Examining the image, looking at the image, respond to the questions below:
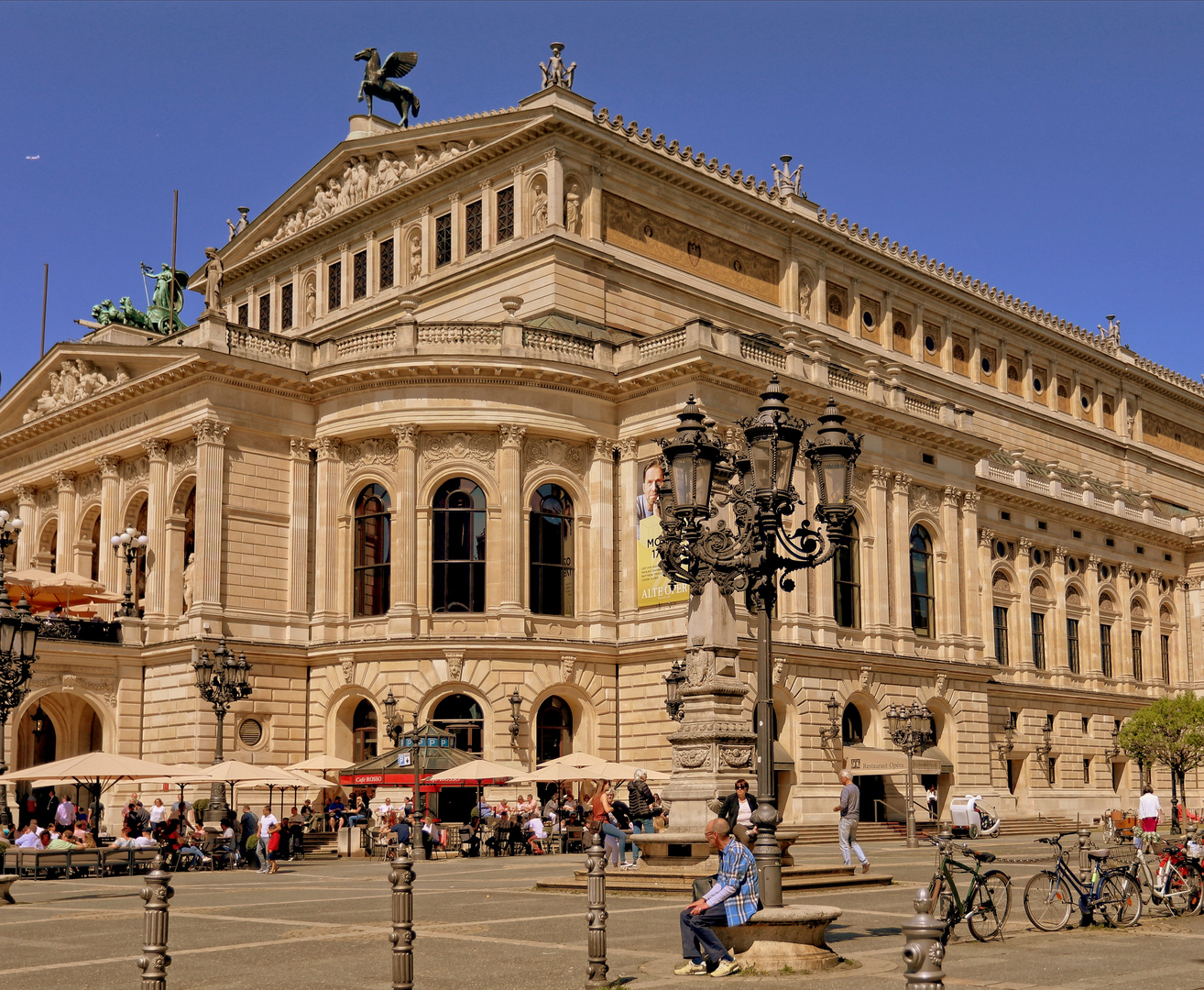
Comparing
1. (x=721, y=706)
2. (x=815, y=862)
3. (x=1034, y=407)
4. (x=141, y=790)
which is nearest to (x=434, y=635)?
(x=141, y=790)

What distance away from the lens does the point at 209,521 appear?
146ft

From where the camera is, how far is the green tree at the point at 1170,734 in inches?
2432

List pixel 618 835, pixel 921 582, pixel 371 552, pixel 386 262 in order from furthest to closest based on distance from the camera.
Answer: pixel 386 262, pixel 921 582, pixel 371 552, pixel 618 835

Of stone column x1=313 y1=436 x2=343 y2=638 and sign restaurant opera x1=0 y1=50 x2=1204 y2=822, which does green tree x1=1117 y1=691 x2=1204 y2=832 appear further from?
stone column x1=313 y1=436 x2=343 y2=638

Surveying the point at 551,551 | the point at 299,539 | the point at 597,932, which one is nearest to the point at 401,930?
the point at 597,932

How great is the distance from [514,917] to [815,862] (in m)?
12.5

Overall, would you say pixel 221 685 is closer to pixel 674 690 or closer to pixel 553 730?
pixel 674 690

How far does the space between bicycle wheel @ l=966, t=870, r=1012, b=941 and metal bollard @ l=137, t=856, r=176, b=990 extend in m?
9.38

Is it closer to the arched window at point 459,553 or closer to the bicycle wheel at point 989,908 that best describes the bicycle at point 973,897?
the bicycle wheel at point 989,908

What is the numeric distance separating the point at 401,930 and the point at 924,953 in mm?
5312

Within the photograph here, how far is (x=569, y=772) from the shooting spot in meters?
38.7

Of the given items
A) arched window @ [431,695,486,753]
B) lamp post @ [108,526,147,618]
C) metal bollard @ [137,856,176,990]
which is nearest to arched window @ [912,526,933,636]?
arched window @ [431,695,486,753]

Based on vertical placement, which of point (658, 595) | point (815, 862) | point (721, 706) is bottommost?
point (815, 862)

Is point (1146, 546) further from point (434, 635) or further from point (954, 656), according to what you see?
point (434, 635)
